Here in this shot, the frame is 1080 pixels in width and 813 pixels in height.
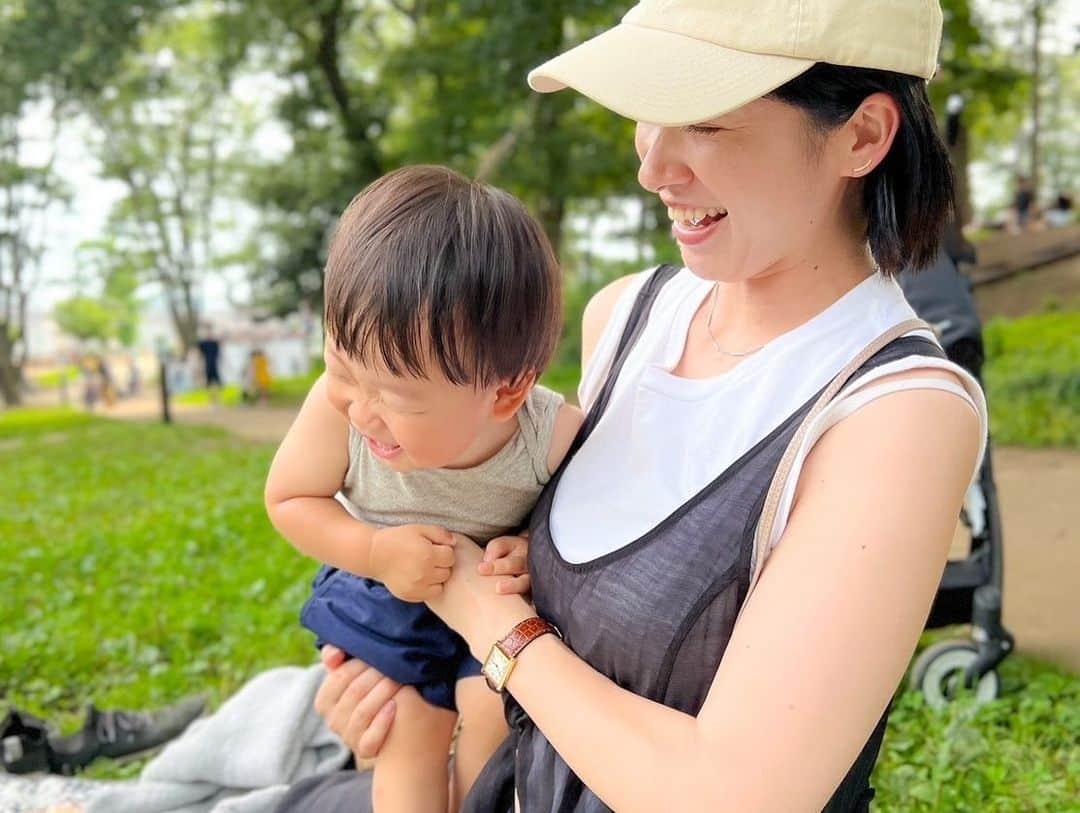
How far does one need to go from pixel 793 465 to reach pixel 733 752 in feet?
0.99

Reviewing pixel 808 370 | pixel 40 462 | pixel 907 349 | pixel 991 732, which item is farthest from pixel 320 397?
pixel 40 462

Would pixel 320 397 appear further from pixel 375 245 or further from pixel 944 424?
pixel 944 424

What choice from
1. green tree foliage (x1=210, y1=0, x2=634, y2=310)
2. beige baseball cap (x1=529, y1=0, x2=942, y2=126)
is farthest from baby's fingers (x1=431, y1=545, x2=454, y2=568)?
green tree foliage (x1=210, y1=0, x2=634, y2=310)

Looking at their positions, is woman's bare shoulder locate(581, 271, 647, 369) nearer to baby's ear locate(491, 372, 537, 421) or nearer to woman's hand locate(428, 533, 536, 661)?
baby's ear locate(491, 372, 537, 421)

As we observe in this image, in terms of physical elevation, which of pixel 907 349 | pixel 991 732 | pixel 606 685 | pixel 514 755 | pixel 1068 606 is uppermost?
pixel 907 349

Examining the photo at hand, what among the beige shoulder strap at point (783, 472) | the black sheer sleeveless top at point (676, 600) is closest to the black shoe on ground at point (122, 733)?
the black sheer sleeveless top at point (676, 600)

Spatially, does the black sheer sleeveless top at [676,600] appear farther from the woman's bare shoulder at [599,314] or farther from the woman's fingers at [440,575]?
the woman's bare shoulder at [599,314]

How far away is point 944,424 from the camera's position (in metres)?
1.07

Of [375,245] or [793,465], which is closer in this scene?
[793,465]

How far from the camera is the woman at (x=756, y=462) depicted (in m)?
1.03

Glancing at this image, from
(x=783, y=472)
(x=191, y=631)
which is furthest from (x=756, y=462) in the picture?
(x=191, y=631)

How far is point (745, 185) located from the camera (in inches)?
46.6

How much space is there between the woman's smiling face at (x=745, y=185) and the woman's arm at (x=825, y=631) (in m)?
0.26

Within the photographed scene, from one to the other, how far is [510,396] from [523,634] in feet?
1.12
